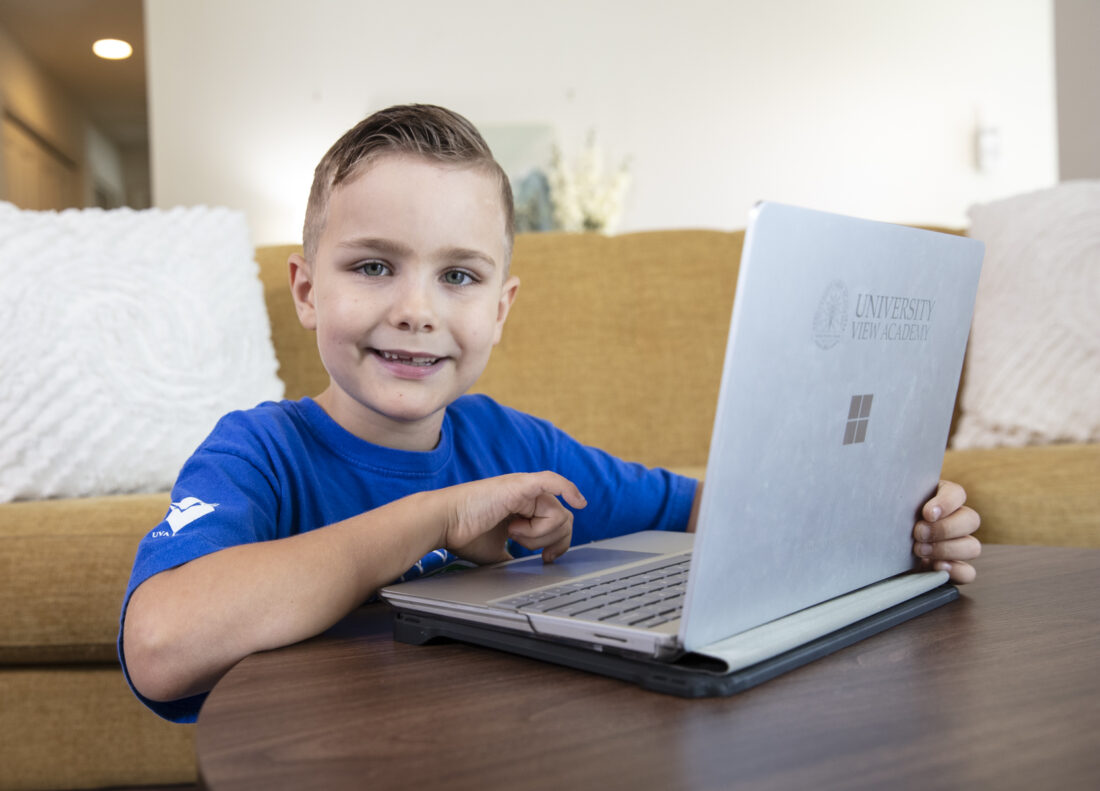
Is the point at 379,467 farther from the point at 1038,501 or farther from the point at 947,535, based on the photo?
the point at 1038,501

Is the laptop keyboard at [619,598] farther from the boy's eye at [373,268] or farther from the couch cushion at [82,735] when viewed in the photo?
the couch cushion at [82,735]

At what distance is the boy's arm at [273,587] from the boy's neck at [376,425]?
10.7 inches

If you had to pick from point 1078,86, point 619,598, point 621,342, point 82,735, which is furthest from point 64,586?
point 1078,86

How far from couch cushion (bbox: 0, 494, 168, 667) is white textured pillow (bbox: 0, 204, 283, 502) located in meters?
0.28

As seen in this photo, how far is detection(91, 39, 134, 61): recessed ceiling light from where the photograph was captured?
6316mm

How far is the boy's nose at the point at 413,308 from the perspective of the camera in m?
0.81

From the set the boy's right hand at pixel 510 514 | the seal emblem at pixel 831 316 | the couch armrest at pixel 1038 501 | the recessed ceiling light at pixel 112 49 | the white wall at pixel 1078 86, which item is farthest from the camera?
the recessed ceiling light at pixel 112 49

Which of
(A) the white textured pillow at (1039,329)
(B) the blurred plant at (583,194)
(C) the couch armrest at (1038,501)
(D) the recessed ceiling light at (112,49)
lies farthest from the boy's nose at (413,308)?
(D) the recessed ceiling light at (112,49)

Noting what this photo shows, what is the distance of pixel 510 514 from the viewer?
28.1 inches

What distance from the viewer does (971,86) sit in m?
4.67

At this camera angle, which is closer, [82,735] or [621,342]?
[82,735]

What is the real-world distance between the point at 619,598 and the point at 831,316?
0.71 ft

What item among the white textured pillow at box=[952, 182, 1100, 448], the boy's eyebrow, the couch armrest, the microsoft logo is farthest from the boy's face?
the white textured pillow at box=[952, 182, 1100, 448]

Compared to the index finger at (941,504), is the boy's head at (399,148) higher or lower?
higher
